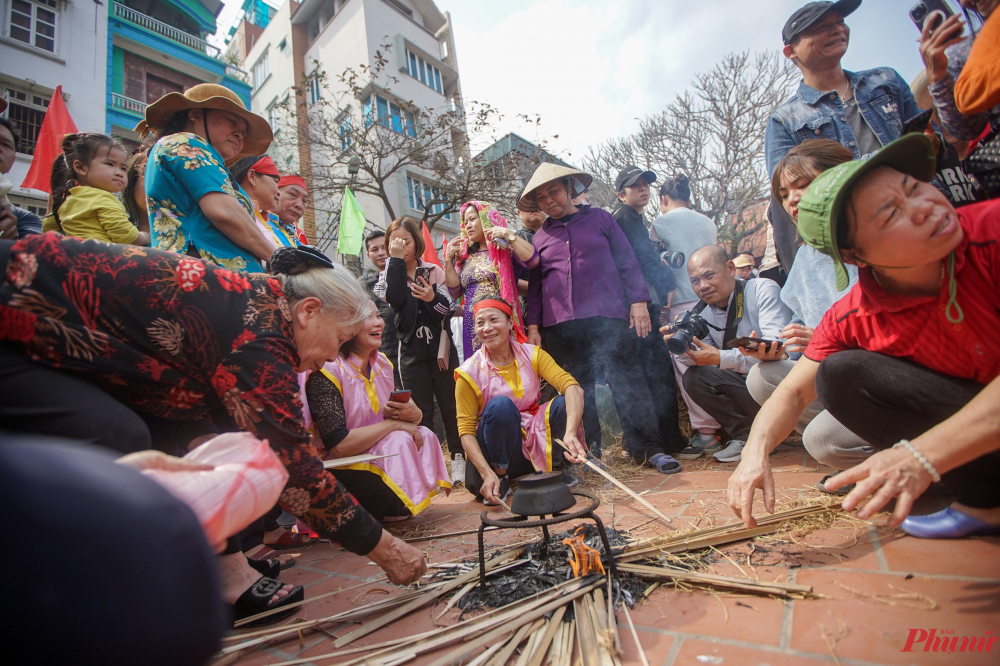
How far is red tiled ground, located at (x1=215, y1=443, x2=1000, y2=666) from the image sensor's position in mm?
1154

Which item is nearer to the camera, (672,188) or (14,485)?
(14,485)

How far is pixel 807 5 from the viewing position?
272cm

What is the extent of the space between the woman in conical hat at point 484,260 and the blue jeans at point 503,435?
734 millimetres

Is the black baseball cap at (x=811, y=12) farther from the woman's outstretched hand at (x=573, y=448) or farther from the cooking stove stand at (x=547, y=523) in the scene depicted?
the cooking stove stand at (x=547, y=523)

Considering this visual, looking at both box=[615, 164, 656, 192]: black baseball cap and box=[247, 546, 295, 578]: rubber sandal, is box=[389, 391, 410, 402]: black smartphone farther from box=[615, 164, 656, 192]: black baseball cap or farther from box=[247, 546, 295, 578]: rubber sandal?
box=[615, 164, 656, 192]: black baseball cap

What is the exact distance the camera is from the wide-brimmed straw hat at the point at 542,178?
3.93 metres

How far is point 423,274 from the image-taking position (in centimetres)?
432

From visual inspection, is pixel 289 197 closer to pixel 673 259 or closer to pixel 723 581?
pixel 673 259

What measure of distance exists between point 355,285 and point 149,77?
2152 cm

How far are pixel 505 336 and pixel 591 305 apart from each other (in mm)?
818

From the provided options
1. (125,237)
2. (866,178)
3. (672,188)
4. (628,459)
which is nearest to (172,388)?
(125,237)

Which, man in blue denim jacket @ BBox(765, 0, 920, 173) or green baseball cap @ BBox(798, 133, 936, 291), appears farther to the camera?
man in blue denim jacket @ BBox(765, 0, 920, 173)

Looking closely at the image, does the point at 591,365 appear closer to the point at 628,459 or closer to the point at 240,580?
the point at 628,459

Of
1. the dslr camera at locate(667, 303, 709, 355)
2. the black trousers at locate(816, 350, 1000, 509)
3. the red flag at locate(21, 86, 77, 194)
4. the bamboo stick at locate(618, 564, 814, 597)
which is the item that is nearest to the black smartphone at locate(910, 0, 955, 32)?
the black trousers at locate(816, 350, 1000, 509)
